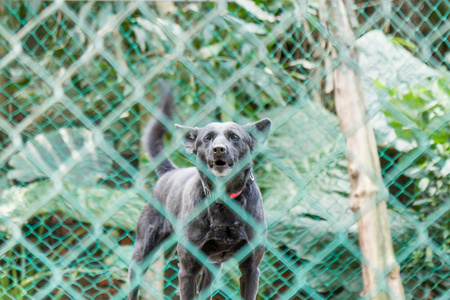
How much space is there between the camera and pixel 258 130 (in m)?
2.06

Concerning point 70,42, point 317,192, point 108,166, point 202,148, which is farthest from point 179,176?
point 70,42

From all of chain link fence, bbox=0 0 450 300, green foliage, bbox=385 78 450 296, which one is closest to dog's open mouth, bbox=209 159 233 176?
chain link fence, bbox=0 0 450 300

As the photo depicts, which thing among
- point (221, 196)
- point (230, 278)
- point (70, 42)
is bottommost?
point (230, 278)

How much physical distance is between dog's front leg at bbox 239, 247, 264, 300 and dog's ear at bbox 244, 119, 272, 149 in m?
0.42

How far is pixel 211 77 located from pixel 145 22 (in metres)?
0.61

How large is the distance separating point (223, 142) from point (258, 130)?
8.7 inches

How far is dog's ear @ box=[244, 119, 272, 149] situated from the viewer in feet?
6.72

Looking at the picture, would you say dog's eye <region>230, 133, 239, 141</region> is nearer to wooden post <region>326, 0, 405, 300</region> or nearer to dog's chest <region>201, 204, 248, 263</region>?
dog's chest <region>201, 204, 248, 263</region>

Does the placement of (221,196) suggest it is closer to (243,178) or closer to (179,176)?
(243,178)

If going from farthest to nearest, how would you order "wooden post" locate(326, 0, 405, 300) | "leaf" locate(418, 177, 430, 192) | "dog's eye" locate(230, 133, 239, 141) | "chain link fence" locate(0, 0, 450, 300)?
"leaf" locate(418, 177, 430, 192) < "chain link fence" locate(0, 0, 450, 300) < "wooden post" locate(326, 0, 405, 300) < "dog's eye" locate(230, 133, 239, 141)

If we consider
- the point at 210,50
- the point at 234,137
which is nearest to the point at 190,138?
the point at 234,137

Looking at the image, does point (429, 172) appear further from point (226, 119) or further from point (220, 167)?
point (220, 167)

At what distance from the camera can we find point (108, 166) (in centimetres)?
317

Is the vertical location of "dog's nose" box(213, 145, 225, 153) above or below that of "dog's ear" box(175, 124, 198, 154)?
above
